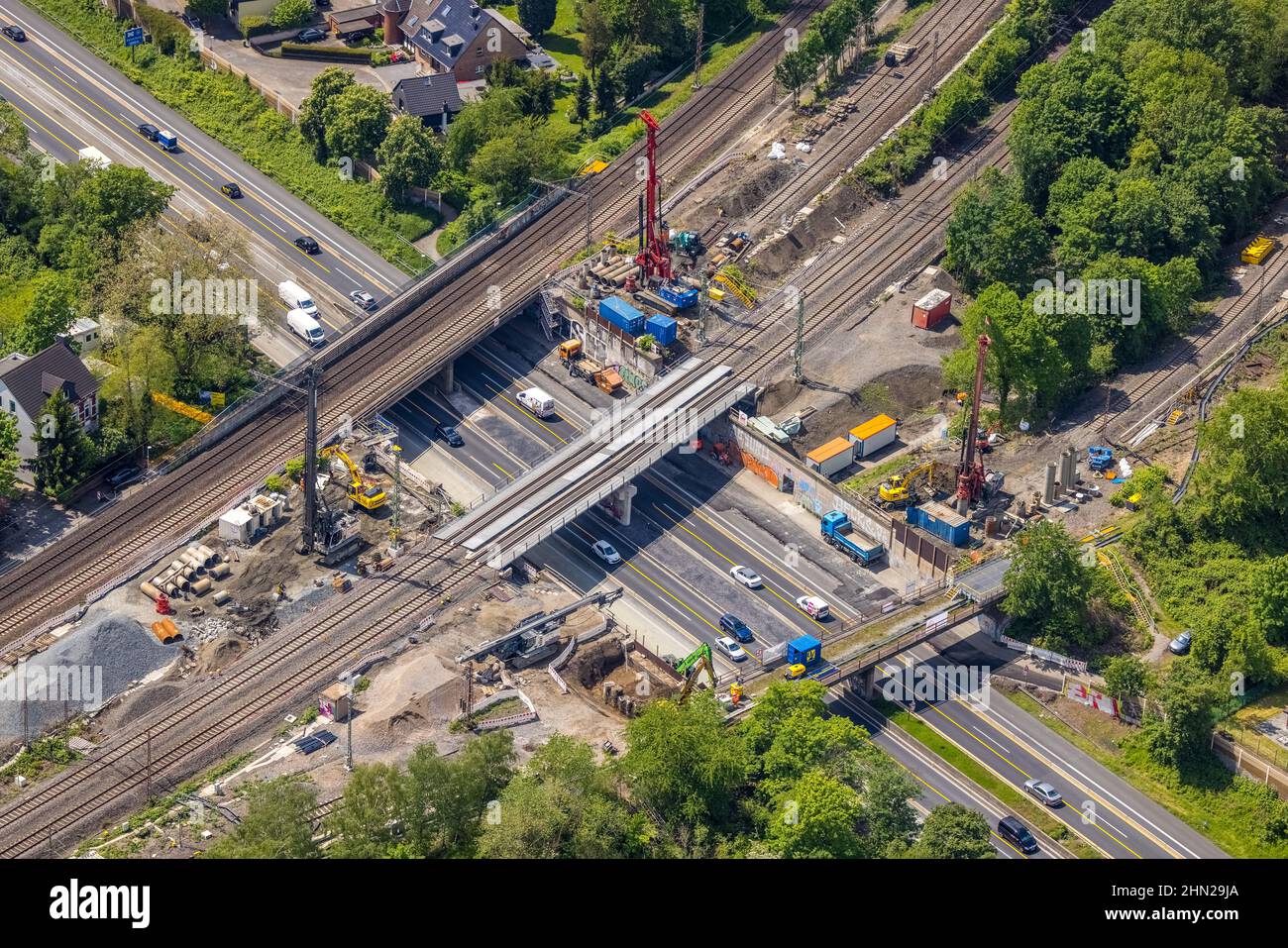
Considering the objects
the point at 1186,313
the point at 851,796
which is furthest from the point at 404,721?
the point at 1186,313

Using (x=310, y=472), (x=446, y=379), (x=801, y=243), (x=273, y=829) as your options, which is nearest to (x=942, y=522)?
(x=801, y=243)

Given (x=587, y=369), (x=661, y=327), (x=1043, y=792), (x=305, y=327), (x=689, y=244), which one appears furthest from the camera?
(x=689, y=244)

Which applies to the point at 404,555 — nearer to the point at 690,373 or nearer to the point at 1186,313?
the point at 690,373

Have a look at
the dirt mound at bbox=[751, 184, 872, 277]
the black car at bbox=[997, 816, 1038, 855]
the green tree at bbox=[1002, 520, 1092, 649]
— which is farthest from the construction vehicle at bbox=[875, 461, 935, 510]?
the black car at bbox=[997, 816, 1038, 855]

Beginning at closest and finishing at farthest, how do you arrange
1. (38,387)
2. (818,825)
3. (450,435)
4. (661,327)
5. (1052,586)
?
1. (818,825)
2. (1052,586)
3. (38,387)
4. (450,435)
5. (661,327)

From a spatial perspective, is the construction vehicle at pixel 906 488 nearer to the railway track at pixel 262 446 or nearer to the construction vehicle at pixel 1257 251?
the construction vehicle at pixel 1257 251

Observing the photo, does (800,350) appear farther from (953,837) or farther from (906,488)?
(953,837)

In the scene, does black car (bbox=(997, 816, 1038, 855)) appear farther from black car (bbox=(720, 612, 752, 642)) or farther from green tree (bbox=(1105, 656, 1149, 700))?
black car (bbox=(720, 612, 752, 642))
